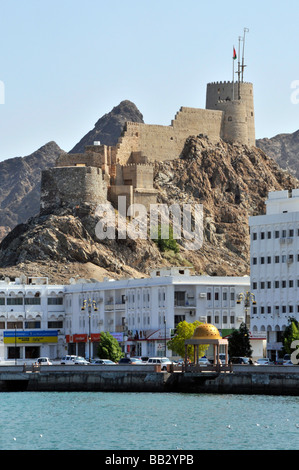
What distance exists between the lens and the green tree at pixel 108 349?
138000 mm

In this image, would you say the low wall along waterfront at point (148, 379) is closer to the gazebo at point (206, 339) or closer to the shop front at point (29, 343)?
the gazebo at point (206, 339)

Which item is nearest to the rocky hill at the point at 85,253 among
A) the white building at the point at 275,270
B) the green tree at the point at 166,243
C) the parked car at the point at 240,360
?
the green tree at the point at 166,243

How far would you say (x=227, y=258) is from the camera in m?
194

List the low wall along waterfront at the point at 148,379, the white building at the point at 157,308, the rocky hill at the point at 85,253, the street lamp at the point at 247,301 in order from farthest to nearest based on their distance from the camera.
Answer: the rocky hill at the point at 85,253 → the white building at the point at 157,308 → the street lamp at the point at 247,301 → the low wall along waterfront at the point at 148,379

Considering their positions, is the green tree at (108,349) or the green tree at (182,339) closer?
the green tree at (182,339)

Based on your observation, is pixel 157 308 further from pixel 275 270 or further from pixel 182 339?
pixel 275 270

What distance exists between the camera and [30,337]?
157 m

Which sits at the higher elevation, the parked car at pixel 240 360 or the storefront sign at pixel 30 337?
the storefront sign at pixel 30 337

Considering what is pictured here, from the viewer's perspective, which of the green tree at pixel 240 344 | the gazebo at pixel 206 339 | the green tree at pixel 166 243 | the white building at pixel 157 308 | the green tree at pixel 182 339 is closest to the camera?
the gazebo at pixel 206 339

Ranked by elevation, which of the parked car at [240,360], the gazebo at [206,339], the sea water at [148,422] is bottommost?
the sea water at [148,422]

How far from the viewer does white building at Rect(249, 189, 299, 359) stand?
132m

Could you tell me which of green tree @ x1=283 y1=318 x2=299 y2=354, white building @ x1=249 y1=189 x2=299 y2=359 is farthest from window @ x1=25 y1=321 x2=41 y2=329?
green tree @ x1=283 y1=318 x2=299 y2=354

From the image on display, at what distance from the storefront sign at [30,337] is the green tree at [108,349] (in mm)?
19124
